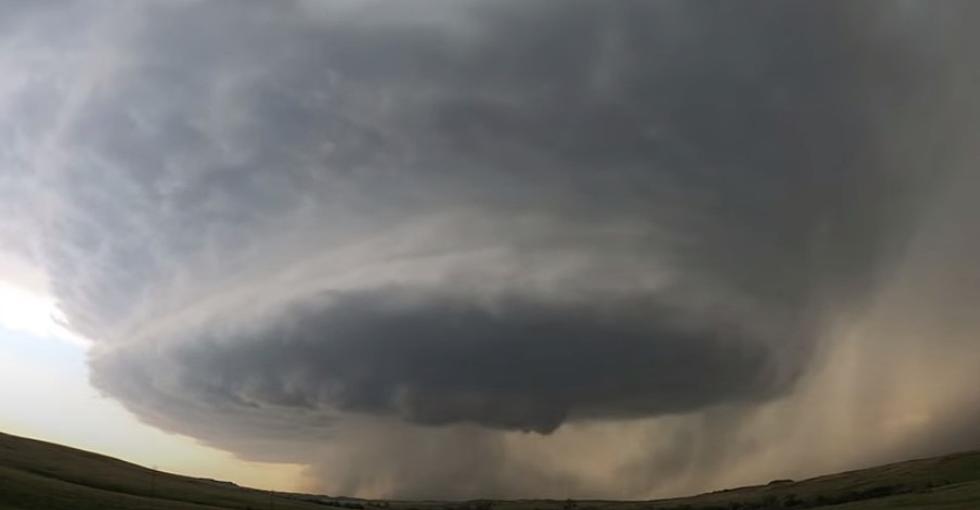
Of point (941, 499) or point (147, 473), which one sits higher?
point (147, 473)

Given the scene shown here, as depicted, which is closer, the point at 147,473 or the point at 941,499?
the point at 941,499

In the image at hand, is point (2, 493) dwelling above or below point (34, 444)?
below

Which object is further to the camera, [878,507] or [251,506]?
[251,506]

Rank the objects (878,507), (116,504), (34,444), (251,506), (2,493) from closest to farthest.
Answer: (2,493) → (116,504) → (878,507) → (251,506) → (34,444)

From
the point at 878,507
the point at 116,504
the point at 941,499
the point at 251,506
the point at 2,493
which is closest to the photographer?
the point at 2,493

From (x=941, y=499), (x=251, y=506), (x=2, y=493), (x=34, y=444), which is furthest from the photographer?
(x=34, y=444)

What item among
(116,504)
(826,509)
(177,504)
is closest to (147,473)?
(177,504)

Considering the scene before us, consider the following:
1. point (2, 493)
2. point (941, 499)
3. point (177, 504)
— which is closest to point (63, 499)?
point (2, 493)

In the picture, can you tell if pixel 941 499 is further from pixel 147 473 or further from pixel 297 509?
pixel 147 473

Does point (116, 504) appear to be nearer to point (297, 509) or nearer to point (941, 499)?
point (297, 509)
